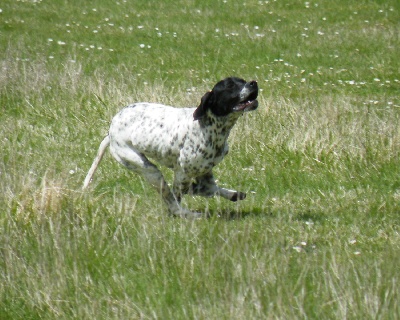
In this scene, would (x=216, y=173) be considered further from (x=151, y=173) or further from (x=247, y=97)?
(x=247, y=97)

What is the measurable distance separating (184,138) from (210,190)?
51 centimetres

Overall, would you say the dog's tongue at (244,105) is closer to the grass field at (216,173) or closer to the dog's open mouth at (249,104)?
the dog's open mouth at (249,104)

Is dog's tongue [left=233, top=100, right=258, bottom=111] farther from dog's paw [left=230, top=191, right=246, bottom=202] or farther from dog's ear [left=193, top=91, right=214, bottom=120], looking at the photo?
dog's paw [left=230, top=191, right=246, bottom=202]

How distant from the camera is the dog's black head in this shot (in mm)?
6262

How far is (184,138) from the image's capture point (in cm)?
646

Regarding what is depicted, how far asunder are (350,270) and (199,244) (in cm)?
89

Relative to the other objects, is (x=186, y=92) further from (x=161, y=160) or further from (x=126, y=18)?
(x=126, y=18)

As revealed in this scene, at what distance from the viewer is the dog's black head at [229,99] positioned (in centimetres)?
626

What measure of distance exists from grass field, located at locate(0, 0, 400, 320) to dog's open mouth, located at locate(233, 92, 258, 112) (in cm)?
67

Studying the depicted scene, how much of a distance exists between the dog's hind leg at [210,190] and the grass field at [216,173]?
11 cm

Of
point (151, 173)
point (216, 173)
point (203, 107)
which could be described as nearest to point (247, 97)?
point (203, 107)

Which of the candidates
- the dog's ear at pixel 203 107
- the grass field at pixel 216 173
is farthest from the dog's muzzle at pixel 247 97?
the grass field at pixel 216 173

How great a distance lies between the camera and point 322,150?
7.79m

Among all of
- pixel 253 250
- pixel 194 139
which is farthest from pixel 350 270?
pixel 194 139
